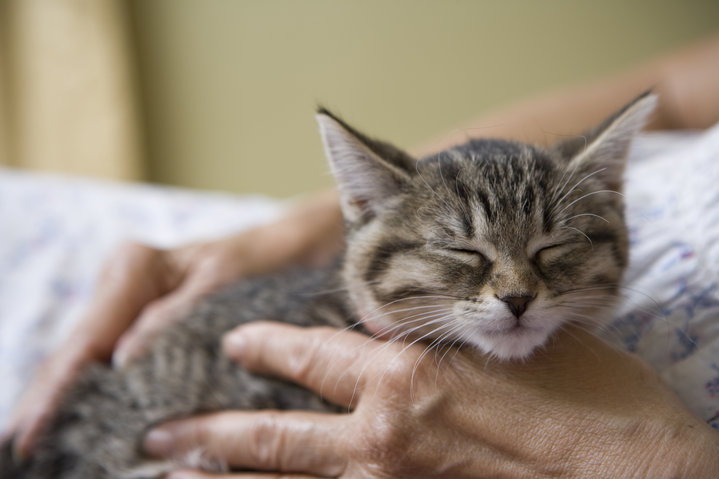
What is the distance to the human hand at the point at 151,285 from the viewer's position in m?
1.14

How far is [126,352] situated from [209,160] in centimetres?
202

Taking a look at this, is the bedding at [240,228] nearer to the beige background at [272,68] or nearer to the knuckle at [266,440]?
the knuckle at [266,440]

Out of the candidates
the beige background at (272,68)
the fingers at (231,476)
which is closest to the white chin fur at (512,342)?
the fingers at (231,476)

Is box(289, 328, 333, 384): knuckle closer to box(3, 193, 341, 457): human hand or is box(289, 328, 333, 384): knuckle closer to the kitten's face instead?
the kitten's face

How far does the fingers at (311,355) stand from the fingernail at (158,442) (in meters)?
0.20

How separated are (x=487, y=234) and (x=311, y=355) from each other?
1.23 feet

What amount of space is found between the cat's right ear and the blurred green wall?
1.61 m

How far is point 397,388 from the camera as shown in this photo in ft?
2.65

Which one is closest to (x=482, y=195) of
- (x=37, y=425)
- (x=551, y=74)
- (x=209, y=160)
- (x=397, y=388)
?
(x=397, y=388)

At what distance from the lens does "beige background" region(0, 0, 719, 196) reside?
2.42 m

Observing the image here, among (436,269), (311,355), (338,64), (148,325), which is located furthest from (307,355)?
(338,64)

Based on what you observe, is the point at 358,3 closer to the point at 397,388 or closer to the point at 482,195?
the point at 482,195

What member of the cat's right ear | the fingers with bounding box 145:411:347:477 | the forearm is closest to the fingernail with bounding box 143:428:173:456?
the fingers with bounding box 145:411:347:477

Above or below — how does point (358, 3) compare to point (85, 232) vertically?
above
